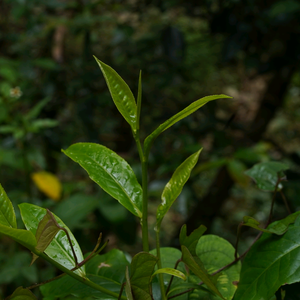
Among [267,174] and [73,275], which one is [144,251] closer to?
[73,275]

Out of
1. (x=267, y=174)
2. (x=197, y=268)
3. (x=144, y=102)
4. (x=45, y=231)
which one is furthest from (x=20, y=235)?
(x=144, y=102)

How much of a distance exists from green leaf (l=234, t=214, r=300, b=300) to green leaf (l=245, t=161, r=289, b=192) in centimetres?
15

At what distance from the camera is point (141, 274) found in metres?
0.26

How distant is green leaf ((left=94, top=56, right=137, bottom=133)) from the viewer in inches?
11.4

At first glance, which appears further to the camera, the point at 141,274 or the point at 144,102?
the point at 144,102

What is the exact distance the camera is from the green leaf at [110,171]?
305 millimetres

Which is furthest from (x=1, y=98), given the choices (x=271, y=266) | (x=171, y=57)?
(x=271, y=266)

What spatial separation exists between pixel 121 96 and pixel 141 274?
0.50ft

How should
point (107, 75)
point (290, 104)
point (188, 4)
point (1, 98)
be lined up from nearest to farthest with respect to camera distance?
point (107, 75) < point (1, 98) < point (188, 4) < point (290, 104)

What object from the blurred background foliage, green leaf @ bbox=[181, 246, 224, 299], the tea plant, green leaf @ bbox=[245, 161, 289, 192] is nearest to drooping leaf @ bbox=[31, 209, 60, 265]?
the tea plant

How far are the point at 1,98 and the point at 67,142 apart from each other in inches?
18.1

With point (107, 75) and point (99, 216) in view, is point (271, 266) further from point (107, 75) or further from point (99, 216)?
point (99, 216)

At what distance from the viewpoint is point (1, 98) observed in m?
0.92

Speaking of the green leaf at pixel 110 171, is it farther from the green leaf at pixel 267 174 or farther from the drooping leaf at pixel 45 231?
the green leaf at pixel 267 174
